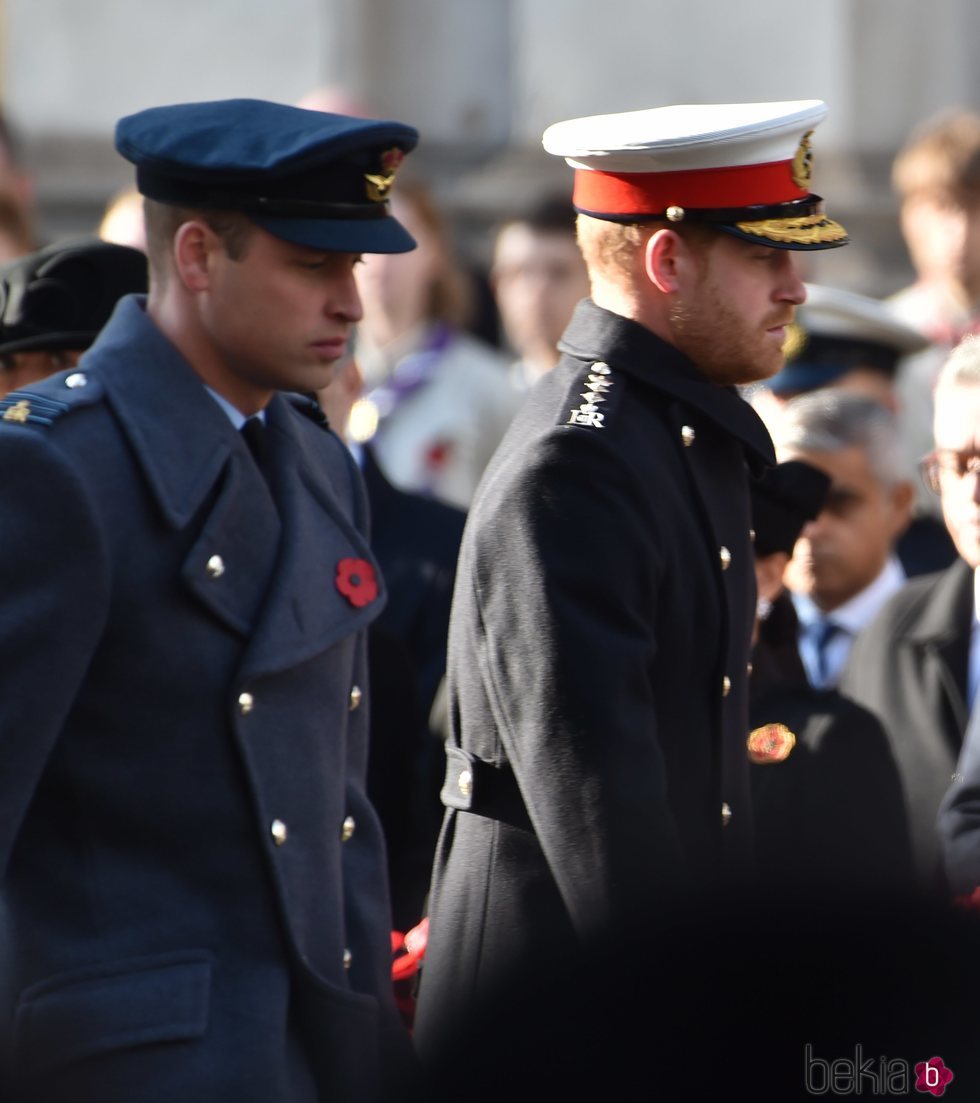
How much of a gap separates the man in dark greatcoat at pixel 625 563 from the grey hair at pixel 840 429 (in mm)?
1695

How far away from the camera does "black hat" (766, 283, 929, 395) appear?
5.93 m

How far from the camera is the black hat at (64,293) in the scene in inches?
152

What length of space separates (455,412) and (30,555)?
415cm

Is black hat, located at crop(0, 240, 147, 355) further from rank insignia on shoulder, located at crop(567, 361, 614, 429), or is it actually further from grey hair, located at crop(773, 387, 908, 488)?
grey hair, located at crop(773, 387, 908, 488)

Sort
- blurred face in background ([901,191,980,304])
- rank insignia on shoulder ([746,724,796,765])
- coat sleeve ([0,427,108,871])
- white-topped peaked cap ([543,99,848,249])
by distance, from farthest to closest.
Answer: blurred face in background ([901,191,980,304]) → rank insignia on shoulder ([746,724,796,765]) → white-topped peaked cap ([543,99,848,249]) → coat sleeve ([0,427,108,871])

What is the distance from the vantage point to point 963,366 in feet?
13.3

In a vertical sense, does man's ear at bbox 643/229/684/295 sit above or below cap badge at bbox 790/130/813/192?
below

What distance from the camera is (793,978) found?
146cm

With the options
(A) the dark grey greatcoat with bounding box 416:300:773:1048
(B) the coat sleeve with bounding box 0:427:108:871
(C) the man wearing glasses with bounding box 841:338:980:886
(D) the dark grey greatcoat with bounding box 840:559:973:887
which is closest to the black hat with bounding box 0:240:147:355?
(A) the dark grey greatcoat with bounding box 416:300:773:1048

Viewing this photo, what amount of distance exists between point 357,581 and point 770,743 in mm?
1229

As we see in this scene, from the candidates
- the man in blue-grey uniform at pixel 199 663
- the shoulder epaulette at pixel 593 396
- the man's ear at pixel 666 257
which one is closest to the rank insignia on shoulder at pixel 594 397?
the shoulder epaulette at pixel 593 396

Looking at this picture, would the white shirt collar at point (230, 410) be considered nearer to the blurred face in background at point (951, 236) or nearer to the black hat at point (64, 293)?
the black hat at point (64, 293)

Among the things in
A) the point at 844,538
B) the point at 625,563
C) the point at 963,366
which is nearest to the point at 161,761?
the point at 625,563

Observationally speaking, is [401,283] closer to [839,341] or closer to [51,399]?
[839,341]
